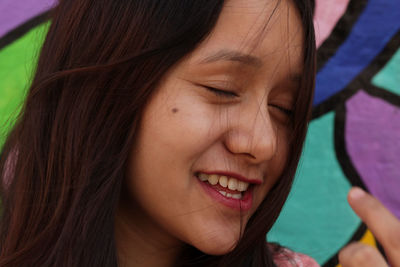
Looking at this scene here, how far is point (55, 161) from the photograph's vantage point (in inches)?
38.9

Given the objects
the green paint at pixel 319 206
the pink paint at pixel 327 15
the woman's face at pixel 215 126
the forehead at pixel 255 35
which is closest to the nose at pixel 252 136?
the woman's face at pixel 215 126

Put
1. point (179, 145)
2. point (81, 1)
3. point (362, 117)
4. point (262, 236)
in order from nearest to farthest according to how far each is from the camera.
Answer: point (179, 145) < point (81, 1) < point (262, 236) < point (362, 117)

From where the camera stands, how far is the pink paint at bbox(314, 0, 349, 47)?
202 cm

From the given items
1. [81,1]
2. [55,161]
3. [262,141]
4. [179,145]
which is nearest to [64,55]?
[81,1]

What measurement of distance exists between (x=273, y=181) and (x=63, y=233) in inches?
19.2

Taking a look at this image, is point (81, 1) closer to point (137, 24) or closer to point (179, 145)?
point (137, 24)

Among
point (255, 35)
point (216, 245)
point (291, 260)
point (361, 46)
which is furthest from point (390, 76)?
point (216, 245)

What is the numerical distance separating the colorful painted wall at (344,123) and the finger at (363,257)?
147 centimetres

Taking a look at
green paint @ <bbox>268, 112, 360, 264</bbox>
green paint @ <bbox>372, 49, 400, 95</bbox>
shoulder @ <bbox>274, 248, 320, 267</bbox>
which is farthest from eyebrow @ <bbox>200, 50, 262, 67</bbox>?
green paint @ <bbox>372, 49, 400, 95</bbox>

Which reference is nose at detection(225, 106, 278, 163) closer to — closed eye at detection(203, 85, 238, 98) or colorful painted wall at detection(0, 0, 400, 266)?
closed eye at detection(203, 85, 238, 98)

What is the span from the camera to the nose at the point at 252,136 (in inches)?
36.3

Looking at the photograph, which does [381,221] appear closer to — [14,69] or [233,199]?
[233,199]

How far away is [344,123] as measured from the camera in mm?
2035

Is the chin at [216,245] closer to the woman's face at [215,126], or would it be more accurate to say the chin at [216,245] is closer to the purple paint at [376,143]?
the woman's face at [215,126]
